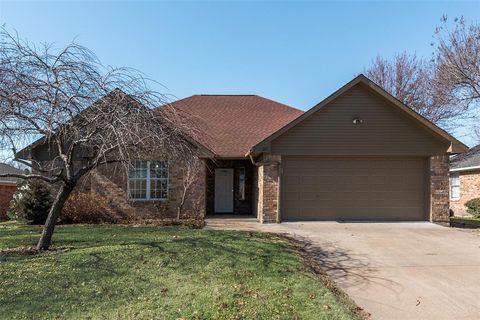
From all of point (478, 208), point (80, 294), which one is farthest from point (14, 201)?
point (478, 208)

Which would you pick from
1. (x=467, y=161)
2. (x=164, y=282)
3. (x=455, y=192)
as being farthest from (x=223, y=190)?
(x=455, y=192)

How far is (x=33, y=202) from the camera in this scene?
14.2m

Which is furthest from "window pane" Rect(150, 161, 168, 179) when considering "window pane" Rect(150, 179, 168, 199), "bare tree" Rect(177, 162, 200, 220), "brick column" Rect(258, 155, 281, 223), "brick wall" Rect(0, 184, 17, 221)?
"brick wall" Rect(0, 184, 17, 221)

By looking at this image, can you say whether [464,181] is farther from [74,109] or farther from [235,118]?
[74,109]

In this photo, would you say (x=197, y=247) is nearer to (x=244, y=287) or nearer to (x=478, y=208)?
(x=244, y=287)

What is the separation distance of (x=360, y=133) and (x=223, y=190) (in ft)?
22.8

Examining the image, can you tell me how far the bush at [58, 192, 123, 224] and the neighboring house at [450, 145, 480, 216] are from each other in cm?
1875

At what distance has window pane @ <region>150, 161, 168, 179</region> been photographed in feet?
51.7

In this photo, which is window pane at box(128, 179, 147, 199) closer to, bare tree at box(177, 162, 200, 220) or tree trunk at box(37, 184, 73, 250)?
bare tree at box(177, 162, 200, 220)

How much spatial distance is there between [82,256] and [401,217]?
37.4 feet

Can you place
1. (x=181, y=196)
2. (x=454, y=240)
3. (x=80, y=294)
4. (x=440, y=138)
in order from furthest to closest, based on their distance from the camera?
(x=181, y=196), (x=440, y=138), (x=454, y=240), (x=80, y=294)

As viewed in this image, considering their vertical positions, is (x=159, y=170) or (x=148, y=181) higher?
(x=159, y=170)

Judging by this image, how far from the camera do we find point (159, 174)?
52.2 ft

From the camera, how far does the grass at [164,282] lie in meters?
5.45
